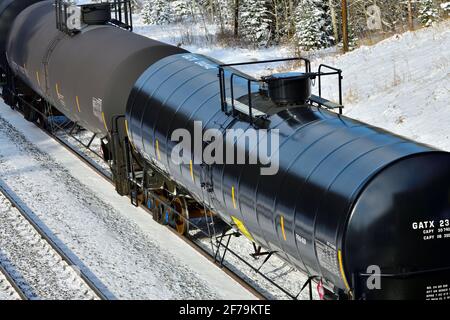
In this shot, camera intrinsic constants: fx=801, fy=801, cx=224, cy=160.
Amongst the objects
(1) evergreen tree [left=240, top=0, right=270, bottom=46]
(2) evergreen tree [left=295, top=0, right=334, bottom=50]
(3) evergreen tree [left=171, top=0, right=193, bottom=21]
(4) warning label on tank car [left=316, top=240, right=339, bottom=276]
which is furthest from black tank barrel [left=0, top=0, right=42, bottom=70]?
(3) evergreen tree [left=171, top=0, right=193, bottom=21]

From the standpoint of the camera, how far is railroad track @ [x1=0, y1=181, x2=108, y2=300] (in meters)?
14.9

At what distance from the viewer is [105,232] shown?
18.0 m

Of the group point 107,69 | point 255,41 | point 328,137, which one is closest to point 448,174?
point 328,137

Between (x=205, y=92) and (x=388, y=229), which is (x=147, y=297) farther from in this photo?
(x=388, y=229)

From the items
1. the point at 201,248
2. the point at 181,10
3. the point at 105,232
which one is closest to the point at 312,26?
the point at 181,10

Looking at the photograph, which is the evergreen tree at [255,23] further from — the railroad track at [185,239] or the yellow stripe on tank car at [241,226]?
the yellow stripe on tank car at [241,226]

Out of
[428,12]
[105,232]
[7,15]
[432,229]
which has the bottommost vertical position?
[105,232]

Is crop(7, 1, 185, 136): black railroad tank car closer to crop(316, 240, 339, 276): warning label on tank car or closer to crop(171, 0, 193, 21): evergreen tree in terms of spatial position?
crop(316, 240, 339, 276): warning label on tank car

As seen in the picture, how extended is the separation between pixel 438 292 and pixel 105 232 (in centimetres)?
908

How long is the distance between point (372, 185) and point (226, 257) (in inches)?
257

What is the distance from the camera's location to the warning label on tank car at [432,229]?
408 inches

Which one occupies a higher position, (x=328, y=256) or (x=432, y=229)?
(x=432, y=229)

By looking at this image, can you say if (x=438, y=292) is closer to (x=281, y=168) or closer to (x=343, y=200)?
(x=343, y=200)

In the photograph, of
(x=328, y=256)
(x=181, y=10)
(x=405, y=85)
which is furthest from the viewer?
(x=181, y=10)
